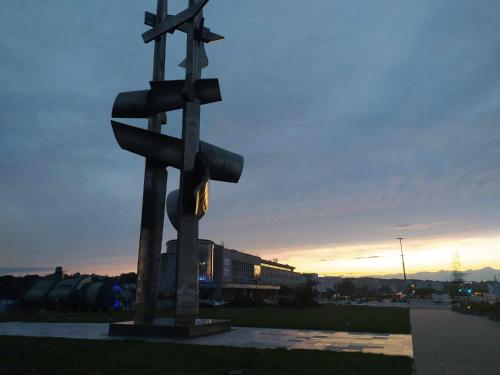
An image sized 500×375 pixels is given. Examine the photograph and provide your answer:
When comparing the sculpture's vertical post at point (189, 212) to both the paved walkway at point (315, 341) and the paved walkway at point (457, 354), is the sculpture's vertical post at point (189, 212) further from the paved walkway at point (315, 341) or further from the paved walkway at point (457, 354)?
the paved walkway at point (457, 354)

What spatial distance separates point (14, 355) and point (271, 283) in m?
116

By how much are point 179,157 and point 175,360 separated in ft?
29.9

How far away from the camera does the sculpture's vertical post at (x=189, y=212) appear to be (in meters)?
15.5

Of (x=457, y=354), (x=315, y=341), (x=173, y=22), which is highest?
(x=173, y=22)

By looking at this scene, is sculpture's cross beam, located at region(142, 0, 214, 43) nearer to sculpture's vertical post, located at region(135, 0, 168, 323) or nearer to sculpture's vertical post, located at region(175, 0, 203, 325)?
sculpture's vertical post, located at region(175, 0, 203, 325)

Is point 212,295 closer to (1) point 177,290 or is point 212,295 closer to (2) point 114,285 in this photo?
(2) point 114,285

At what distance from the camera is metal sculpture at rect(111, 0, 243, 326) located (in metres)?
15.8

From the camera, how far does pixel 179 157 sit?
57.3ft

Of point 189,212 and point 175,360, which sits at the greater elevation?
point 189,212

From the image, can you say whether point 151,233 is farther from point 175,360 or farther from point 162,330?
point 175,360

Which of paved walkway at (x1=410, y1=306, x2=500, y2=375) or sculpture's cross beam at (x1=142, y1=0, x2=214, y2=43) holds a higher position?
sculpture's cross beam at (x1=142, y1=0, x2=214, y2=43)

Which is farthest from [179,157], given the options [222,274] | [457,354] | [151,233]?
[222,274]

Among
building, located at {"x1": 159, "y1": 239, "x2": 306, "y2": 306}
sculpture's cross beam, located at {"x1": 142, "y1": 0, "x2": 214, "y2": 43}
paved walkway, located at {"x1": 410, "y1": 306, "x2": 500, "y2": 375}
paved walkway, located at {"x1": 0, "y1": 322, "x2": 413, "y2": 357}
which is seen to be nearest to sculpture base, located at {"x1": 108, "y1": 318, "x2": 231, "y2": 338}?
paved walkway, located at {"x1": 0, "y1": 322, "x2": 413, "y2": 357}

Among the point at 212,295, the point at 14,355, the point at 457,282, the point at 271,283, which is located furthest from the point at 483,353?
the point at 271,283
